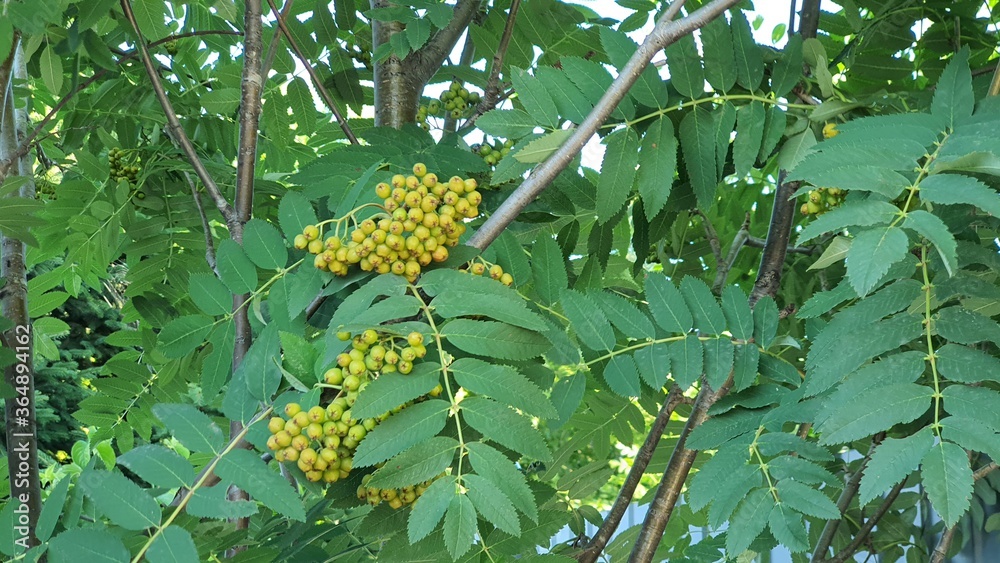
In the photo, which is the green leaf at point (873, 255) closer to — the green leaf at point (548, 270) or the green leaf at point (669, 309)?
the green leaf at point (669, 309)

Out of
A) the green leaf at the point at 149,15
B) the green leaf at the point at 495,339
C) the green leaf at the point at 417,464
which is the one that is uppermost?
the green leaf at the point at 149,15

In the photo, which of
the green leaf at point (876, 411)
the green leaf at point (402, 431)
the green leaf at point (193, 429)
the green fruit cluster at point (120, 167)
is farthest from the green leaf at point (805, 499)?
the green fruit cluster at point (120, 167)

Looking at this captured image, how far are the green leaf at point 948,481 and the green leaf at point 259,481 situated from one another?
0.65 meters

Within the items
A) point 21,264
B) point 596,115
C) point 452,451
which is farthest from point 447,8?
point 21,264

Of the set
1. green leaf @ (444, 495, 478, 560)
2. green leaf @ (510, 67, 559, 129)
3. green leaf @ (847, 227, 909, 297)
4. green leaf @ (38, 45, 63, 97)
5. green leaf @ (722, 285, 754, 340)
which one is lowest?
green leaf @ (444, 495, 478, 560)

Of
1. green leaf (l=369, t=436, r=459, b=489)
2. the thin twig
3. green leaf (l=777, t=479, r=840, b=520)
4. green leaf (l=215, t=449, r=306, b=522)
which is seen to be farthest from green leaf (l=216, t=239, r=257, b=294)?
green leaf (l=777, t=479, r=840, b=520)

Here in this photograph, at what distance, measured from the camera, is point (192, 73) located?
88.4 inches

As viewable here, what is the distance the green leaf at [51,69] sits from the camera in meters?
2.02

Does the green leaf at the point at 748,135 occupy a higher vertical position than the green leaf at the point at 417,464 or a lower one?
higher

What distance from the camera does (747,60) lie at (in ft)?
4.33

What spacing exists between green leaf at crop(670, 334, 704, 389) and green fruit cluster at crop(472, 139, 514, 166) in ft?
1.95

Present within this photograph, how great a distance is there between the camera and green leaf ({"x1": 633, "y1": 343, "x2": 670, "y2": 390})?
118 cm

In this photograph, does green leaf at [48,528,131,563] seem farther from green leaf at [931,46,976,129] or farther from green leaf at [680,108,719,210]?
green leaf at [931,46,976,129]

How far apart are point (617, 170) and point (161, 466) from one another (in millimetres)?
719
